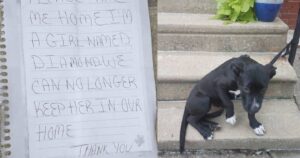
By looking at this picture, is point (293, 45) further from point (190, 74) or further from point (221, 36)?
point (190, 74)

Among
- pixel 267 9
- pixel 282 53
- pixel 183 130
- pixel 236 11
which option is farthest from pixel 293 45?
pixel 183 130

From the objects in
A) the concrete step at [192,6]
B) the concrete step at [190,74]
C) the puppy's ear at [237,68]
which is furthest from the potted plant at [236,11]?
the puppy's ear at [237,68]

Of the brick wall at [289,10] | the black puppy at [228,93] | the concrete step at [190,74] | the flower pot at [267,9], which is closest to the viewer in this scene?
the black puppy at [228,93]

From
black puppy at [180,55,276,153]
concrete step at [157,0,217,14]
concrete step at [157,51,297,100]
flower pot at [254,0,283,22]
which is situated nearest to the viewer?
black puppy at [180,55,276,153]

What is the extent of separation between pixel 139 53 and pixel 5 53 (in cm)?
49

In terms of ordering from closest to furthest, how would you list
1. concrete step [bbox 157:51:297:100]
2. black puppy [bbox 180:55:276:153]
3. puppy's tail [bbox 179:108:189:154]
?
black puppy [bbox 180:55:276:153] < puppy's tail [bbox 179:108:189:154] < concrete step [bbox 157:51:297:100]

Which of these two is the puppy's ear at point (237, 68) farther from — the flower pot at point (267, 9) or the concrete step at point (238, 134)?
the flower pot at point (267, 9)

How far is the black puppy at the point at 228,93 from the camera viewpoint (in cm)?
159

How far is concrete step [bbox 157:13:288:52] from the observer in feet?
7.24

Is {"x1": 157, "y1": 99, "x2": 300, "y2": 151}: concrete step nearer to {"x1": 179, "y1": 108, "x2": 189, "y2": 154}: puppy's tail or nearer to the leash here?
{"x1": 179, "y1": 108, "x2": 189, "y2": 154}: puppy's tail

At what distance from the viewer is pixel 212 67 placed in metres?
2.07

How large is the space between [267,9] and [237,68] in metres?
0.71

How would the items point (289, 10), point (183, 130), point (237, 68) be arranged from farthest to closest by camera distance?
point (289, 10) < point (183, 130) < point (237, 68)

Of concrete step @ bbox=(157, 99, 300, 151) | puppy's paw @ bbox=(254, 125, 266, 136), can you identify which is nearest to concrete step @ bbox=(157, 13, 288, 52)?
concrete step @ bbox=(157, 99, 300, 151)
